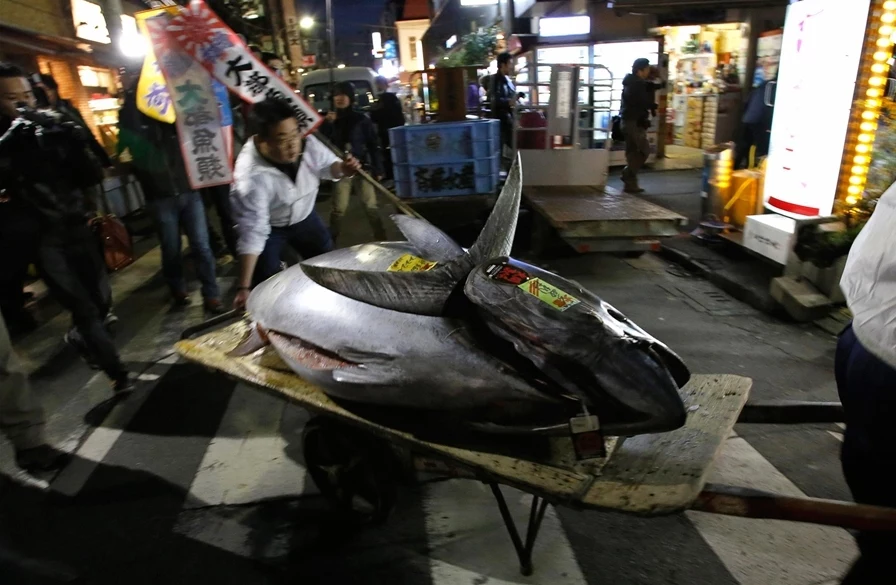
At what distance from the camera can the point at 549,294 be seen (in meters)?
1.91

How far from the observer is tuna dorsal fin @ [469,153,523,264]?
7.38 ft

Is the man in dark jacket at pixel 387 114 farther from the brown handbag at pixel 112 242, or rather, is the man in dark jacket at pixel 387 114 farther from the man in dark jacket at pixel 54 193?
Answer: the man in dark jacket at pixel 54 193

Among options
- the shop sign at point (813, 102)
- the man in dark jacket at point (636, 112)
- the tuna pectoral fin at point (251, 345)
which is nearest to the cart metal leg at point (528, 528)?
the tuna pectoral fin at point (251, 345)

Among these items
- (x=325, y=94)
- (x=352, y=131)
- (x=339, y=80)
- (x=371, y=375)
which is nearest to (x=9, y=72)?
(x=371, y=375)

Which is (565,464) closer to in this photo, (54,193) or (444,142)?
(54,193)

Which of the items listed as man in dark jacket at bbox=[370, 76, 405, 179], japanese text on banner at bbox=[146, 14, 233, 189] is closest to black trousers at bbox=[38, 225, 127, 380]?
japanese text on banner at bbox=[146, 14, 233, 189]

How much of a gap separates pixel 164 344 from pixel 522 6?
546 inches

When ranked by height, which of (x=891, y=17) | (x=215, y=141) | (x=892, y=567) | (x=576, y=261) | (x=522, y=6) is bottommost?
(x=576, y=261)

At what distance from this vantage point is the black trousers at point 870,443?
1673 millimetres

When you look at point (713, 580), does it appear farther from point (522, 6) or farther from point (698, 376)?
point (522, 6)

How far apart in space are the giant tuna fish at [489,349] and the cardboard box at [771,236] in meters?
4.27

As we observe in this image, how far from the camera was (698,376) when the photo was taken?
95.3 inches

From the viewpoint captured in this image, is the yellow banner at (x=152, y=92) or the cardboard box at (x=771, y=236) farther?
the cardboard box at (x=771, y=236)

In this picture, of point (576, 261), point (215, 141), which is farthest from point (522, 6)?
point (215, 141)
